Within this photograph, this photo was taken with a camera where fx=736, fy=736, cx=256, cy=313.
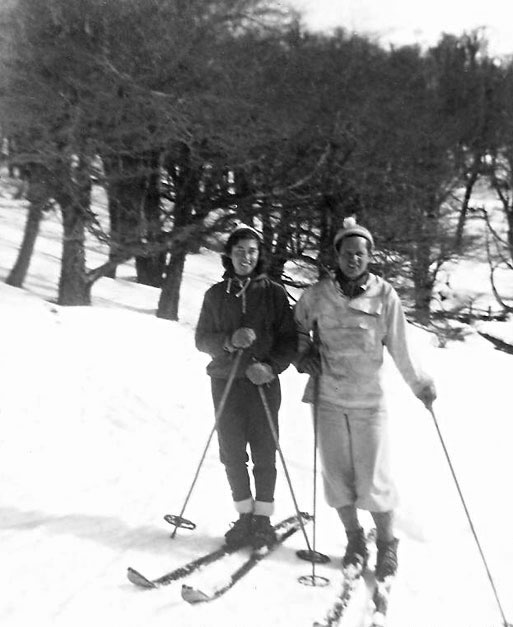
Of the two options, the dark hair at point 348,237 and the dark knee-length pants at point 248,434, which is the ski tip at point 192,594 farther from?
the dark hair at point 348,237

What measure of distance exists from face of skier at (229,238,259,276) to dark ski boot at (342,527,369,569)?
60.8 inches

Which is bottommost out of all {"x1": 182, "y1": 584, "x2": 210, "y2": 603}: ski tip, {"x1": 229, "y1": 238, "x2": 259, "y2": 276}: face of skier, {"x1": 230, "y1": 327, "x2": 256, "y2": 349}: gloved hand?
{"x1": 182, "y1": 584, "x2": 210, "y2": 603}: ski tip

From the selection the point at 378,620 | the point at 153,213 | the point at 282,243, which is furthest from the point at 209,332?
the point at 282,243

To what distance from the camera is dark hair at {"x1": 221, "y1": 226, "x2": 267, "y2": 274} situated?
407cm

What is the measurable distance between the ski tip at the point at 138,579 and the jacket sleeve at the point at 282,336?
1.24 meters

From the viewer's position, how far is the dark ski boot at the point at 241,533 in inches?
161

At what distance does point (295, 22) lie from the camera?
1296 cm

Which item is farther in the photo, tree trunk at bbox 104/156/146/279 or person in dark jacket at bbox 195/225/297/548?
tree trunk at bbox 104/156/146/279

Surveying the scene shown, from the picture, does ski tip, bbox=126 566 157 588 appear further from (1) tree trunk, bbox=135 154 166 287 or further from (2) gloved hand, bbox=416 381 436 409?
(1) tree trunk, bbox=135 154 166 287

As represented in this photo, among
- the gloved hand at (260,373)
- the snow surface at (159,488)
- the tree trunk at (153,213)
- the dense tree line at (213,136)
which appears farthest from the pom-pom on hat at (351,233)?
the tree trunk at (153,213)

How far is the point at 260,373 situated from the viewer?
390cm

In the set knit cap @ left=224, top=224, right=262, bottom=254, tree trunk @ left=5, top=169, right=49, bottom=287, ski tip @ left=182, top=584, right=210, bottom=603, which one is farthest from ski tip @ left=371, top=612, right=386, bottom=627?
tree trunk @ left=5, top=169, right=49, bottom=287

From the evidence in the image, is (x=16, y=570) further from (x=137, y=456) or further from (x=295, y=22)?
(x=295, y=22)

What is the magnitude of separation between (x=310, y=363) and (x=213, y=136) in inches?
Result: 343
